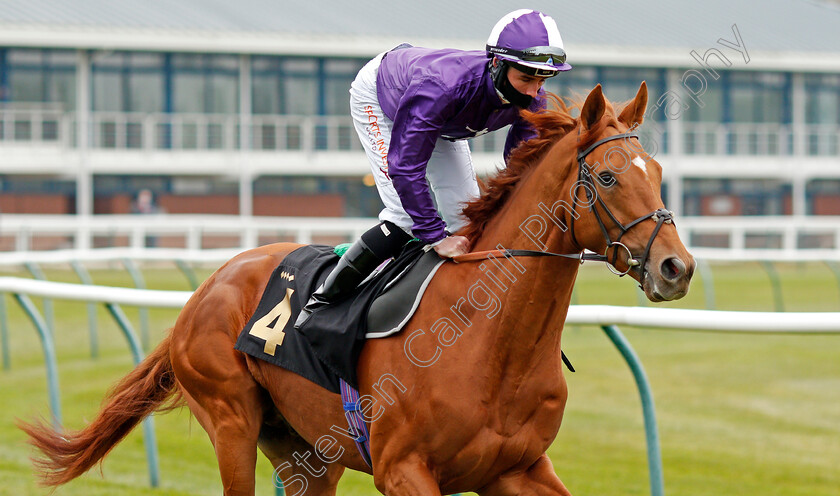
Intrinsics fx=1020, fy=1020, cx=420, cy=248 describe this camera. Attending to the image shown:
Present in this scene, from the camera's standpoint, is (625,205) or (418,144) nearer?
(625,205)

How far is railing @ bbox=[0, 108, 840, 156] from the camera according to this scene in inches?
904

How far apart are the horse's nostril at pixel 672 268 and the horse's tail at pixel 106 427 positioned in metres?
2.09

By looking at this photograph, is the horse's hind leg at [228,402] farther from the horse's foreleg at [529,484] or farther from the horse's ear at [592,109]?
the horse's ear at [592,109]

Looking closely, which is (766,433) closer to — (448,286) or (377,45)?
(448,286)

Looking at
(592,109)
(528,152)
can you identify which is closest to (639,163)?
(592,109)

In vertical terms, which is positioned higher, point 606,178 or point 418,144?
point 418,144

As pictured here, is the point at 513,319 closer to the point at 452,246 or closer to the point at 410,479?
the point at 452,246


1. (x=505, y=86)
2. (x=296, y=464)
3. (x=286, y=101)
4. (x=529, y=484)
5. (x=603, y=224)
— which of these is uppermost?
(x=286, y=101)

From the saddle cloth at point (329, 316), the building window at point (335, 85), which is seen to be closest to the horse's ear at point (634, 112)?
the saddle cloth at point (329, 316)

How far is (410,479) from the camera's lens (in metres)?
2.80

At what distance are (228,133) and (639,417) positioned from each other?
18.0 metres

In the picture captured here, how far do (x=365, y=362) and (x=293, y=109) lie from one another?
883 inches

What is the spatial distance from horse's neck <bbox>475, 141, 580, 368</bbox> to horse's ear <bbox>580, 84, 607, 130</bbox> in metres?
0.11

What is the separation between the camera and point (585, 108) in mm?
2717
